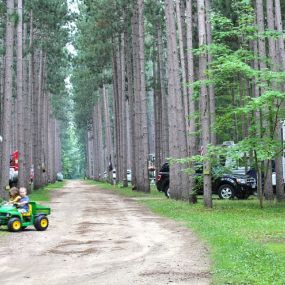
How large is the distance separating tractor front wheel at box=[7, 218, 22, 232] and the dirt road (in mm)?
228

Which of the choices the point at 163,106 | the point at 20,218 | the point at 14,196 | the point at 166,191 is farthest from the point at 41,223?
the point at 163,106

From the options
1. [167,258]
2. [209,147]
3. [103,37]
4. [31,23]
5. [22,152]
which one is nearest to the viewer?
[167,258]

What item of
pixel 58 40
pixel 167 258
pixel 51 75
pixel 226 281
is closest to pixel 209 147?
pixel 167 258

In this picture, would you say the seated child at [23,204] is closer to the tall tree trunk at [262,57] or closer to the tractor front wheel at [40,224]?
the tractor front wheel at [40,224]

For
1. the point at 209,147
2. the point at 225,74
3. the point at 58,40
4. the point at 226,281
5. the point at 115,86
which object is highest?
the point at 58,40

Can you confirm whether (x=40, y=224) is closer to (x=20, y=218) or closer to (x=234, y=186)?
(x=20, y=218)

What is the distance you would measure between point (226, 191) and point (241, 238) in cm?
1387

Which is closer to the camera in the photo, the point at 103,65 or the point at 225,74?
the point at 225,74

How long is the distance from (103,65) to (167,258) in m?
34.1

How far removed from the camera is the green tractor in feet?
44.2

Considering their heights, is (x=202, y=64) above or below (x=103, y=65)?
below

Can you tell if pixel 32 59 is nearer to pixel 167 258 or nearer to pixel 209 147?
pixel 209 147

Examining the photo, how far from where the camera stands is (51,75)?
154 ft

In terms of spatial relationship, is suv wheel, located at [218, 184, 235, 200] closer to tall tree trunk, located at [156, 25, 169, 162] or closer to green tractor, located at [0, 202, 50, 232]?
green tractor, located at [0, 202, 50, 232]
